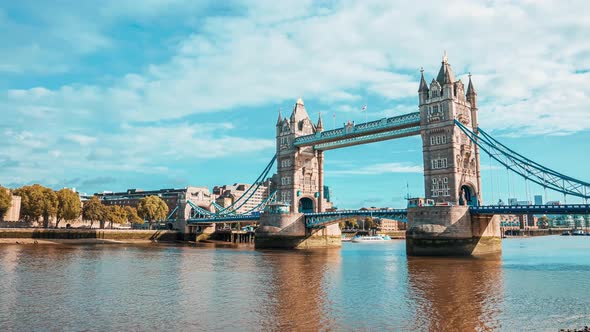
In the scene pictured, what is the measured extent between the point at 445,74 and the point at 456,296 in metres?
40.8

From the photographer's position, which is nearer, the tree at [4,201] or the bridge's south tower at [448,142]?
the bridge's south tower at [448,142]

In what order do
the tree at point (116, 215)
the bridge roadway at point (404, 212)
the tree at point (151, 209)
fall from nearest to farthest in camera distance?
the bridge roadway at point (404, 212)
the tree at point (116, 215)
the tree at point (151, 209)

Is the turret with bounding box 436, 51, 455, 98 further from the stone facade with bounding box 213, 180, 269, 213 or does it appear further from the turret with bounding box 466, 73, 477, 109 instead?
the stone facade with bounding box 213, 180, 269, 213

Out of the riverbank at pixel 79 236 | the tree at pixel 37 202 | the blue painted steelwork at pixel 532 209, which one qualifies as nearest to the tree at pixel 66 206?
the tree at pixel 37 202

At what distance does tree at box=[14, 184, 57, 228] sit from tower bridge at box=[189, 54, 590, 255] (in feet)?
101

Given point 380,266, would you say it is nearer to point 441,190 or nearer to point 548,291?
point 548,291

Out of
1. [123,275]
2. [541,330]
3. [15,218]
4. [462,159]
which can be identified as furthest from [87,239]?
[541,330]

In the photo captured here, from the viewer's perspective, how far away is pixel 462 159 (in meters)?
59.4

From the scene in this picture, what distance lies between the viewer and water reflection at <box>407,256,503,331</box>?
1862 cm

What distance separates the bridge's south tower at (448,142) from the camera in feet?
191

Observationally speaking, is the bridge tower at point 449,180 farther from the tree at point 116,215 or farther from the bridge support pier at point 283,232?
the tree at point 116,215

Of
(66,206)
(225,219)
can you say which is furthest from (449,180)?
(66,206)

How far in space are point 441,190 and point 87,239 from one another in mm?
59154

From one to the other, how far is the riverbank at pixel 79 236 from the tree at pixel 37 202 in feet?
12.8
